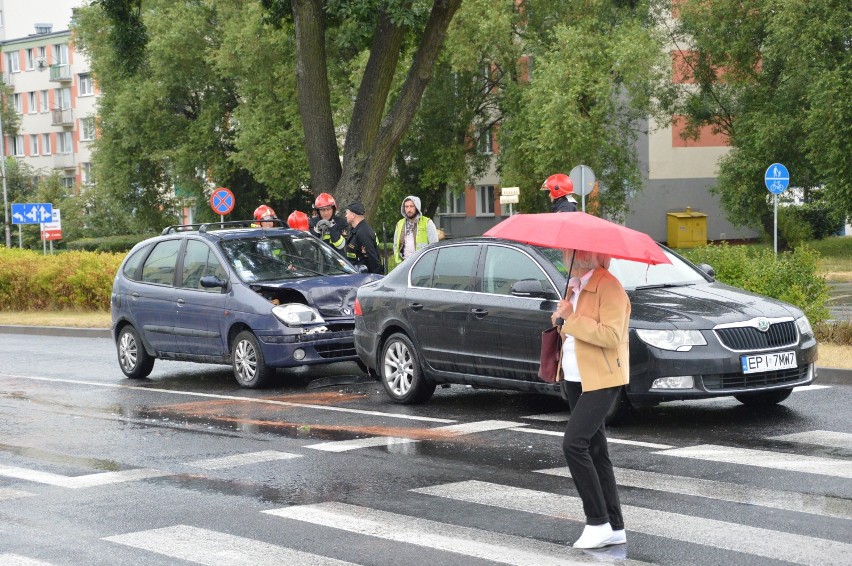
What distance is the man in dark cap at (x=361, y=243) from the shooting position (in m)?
17.3

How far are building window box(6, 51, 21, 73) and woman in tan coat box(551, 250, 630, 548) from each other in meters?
111

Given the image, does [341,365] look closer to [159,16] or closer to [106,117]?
[159,16]

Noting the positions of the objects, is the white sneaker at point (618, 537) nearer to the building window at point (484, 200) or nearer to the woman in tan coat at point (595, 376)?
the woman in tan coat at point (595, 376)

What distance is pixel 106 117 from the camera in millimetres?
57938

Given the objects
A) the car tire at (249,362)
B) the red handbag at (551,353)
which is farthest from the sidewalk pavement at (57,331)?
the red handbag at (551,353)

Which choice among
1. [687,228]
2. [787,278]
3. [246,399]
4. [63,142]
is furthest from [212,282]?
[63,142]

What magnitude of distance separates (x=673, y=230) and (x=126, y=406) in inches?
2053

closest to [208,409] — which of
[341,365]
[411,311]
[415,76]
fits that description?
[411,311]

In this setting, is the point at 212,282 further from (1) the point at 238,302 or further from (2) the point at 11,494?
(2) the point at 11,494

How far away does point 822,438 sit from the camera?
10.1 meters

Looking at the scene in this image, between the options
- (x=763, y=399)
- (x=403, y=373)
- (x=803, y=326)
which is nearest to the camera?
(x=803, y=326)

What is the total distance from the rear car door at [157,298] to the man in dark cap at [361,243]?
7.74ft

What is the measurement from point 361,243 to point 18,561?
10.9 metres

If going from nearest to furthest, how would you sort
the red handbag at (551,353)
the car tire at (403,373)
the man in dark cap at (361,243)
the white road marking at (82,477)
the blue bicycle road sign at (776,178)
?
the red handbag at (551,353)
the white road marking at (82,477)
the car tire at (403,373)
the man in dark cap at (361,243)
the blue bicycle road sign at (776,178)
